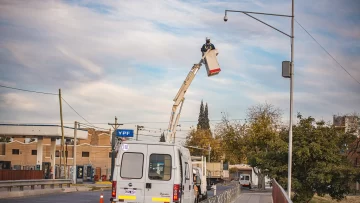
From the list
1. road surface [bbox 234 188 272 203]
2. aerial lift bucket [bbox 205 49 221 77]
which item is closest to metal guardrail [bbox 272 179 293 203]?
aerial lift bucket [bbox 205 49 221 77]

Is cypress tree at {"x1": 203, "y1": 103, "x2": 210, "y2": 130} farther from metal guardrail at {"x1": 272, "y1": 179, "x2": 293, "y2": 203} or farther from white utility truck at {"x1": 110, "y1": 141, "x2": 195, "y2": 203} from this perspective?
white utility truck at {"x1": 110, "y1": 141, "x2": 195, "y2": 203}

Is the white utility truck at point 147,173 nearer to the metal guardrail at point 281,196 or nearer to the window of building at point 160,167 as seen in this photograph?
the window of building at point 160,167

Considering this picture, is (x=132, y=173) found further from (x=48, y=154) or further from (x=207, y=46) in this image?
(x=48, y=154)

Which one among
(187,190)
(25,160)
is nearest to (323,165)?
(187,190)

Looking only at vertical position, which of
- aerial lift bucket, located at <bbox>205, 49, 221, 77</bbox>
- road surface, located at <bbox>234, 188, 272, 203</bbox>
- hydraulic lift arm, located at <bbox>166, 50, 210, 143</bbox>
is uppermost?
aerial lift bucket, located at <bbox>205, 49, 221, 77</bbox>

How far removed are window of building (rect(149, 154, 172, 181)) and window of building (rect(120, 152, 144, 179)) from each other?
0.34m

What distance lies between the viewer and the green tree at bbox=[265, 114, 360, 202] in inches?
1428

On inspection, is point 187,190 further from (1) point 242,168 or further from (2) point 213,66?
(1) point 242,168

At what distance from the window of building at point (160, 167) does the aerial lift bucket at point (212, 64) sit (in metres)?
14.9

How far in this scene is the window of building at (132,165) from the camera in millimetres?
19844

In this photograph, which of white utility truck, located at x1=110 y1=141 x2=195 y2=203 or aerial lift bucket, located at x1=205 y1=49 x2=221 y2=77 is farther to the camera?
aerial lift bucket, located at x1=205 y1=49 x2=221 y2=77

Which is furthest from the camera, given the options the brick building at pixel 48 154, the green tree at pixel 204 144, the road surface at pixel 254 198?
the green tree at pixel 204 144

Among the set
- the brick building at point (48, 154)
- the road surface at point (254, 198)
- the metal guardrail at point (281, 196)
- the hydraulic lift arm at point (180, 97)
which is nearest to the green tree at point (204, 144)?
the brick building at point (48, 154)

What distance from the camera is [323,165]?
36625 millimetres
